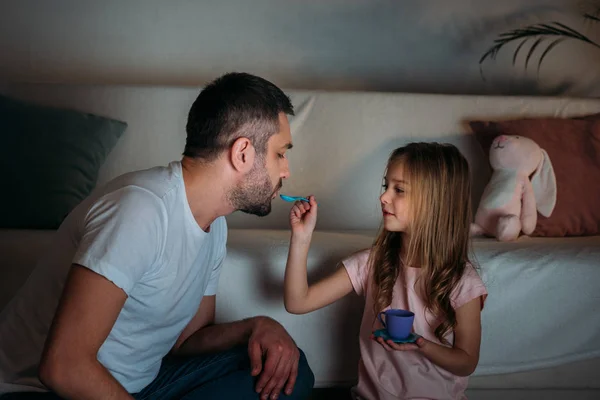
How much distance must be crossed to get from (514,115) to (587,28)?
2.39 feet

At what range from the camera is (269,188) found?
1.39 metres

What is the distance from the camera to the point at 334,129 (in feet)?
7.95

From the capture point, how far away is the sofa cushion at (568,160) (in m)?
2.17

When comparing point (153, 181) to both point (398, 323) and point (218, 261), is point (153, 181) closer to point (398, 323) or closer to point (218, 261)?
point (218, 261)

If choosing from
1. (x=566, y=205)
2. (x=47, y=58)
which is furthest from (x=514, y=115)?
(x=47, y=58)

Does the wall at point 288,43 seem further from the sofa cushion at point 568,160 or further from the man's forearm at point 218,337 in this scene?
the man's forearm at point 218,337

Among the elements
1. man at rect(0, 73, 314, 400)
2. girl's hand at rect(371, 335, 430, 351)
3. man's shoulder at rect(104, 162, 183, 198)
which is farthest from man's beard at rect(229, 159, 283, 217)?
girl's hand at rect(371, 335, 430, 351)

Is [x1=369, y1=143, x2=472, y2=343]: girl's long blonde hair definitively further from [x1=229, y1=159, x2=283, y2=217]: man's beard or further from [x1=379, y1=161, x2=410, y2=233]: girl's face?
[x1=229, y1=159, x2=283, y2=217]: man's beard

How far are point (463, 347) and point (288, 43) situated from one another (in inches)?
62.5

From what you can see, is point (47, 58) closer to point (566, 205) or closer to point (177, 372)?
point (177, 372)

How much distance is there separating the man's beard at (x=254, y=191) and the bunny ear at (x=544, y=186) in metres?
1.12

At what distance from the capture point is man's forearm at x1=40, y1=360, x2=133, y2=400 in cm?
104

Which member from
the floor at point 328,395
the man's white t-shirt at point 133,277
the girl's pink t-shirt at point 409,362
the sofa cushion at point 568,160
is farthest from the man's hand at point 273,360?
the sofa cushion at point 568,160

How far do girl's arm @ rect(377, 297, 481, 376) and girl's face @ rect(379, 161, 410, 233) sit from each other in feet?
0.73
